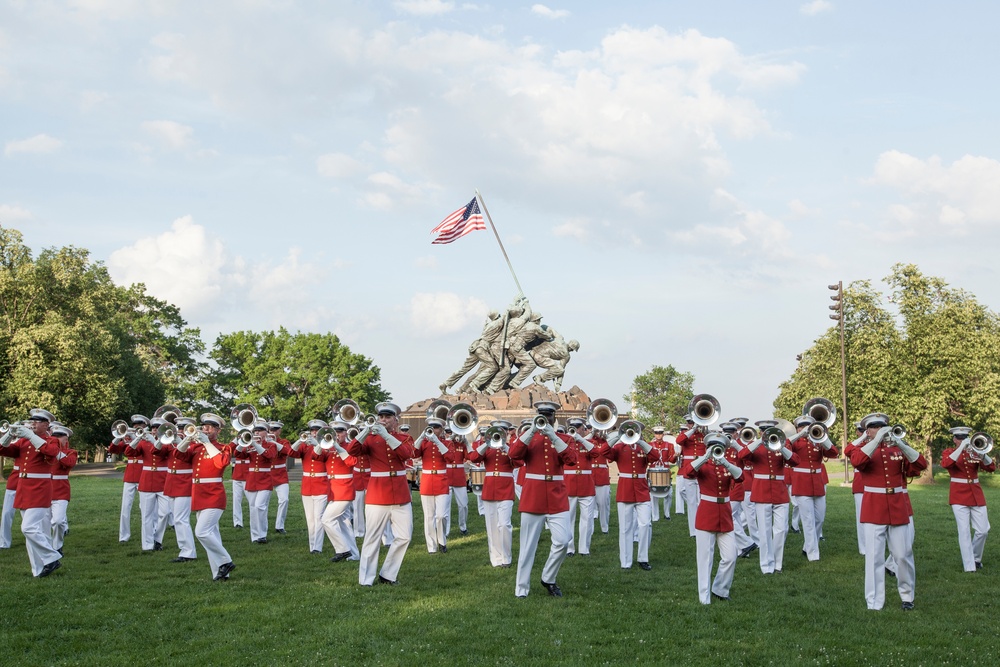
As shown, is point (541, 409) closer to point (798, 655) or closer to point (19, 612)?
point (798, 655)

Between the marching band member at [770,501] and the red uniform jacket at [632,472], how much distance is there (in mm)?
1637

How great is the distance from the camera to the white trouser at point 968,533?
13.8 m

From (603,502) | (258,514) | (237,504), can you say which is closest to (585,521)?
(603,502)

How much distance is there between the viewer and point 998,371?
41062mm

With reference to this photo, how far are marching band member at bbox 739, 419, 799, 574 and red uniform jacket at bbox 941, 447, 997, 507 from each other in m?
2.56

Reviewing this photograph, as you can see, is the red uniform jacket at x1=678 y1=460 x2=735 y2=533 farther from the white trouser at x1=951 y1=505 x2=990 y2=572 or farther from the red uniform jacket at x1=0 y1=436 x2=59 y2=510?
the red uniform jacket at x1=0 y1=436 x2=59 y2=510

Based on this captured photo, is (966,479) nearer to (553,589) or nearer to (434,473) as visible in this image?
(553,589)

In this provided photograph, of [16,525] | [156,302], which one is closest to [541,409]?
[16,525]

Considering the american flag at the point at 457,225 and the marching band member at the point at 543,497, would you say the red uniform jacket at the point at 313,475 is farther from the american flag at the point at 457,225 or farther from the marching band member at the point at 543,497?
the american flag at the point at 457,225

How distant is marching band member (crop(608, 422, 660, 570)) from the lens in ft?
45.4

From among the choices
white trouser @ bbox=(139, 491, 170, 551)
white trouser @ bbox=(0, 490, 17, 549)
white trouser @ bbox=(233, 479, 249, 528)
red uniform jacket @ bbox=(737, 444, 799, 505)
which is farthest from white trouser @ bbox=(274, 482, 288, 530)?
red uniform jacket @ bbox=(737, 444, 799, 505)

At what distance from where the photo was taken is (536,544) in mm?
11148

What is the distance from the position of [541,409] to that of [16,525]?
13.2 m

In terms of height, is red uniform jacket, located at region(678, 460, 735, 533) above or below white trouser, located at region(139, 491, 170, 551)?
above
